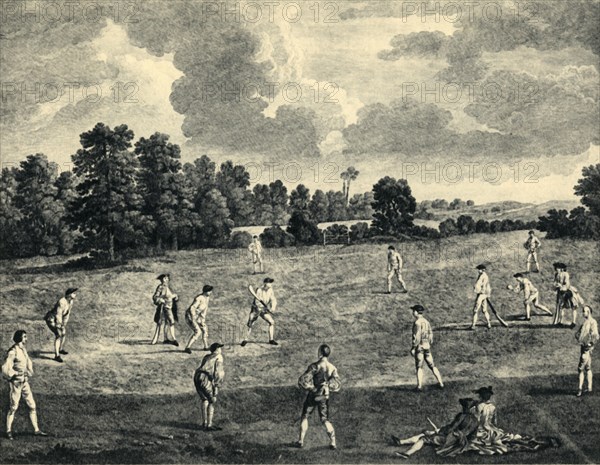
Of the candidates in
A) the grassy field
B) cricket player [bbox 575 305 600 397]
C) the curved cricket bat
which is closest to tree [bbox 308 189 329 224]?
the grassy field

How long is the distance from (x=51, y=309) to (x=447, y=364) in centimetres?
709

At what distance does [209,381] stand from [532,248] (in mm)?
6391

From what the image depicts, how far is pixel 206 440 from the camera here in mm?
12625

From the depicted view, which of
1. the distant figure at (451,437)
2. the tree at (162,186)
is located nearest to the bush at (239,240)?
the tree at (162,186)

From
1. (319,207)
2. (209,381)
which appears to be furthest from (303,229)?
(209,381)

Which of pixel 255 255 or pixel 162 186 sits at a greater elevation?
pixel 162 186

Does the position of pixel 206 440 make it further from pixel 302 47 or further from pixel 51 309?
pixel 302 47

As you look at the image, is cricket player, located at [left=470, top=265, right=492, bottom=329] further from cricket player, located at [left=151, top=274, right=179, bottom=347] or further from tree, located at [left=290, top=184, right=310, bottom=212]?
cricket player, located at [left=151, top=274, right=179, bottom=347]

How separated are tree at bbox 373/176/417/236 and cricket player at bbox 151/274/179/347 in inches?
157

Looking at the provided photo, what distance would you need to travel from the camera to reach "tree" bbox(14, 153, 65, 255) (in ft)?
45.5

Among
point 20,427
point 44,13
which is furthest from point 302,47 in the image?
point 20,427

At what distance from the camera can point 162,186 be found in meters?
14.0

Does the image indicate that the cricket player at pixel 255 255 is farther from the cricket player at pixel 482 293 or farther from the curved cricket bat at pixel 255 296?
the cricket player at pixel 482 293

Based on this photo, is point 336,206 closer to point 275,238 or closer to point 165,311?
point 275,238
